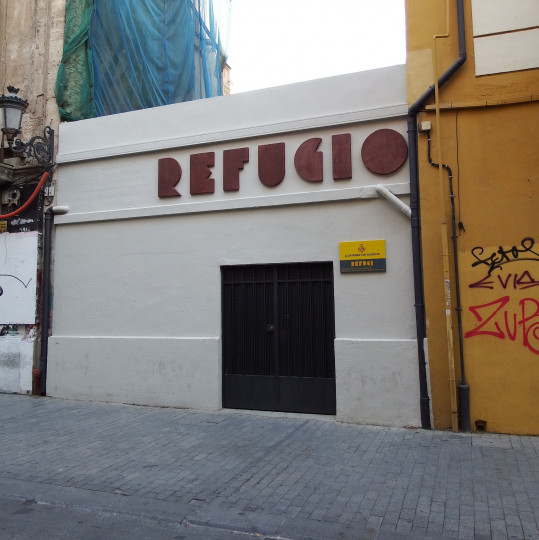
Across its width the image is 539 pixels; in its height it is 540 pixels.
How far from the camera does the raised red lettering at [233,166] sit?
773cm

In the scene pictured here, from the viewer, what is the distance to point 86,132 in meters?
8.97

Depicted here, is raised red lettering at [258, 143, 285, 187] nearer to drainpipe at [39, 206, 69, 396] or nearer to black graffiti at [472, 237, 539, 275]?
black graffiti at [472, 237, 539, 275]

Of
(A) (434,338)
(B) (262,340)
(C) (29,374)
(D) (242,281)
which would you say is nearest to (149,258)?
(D) (242,281)

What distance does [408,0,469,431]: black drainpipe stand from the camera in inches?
252

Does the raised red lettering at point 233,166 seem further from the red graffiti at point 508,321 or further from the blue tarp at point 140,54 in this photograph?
the red graffiti at point 508,321

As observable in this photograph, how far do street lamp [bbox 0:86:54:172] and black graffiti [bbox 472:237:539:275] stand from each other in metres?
7.44

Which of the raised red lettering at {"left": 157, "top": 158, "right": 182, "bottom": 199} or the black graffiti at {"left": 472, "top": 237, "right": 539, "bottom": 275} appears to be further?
the raised red lettering at {"left": 157, "top": 158, "right": 182, "bottom": 199}

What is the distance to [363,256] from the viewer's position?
22.6ft


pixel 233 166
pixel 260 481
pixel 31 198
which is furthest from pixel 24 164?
pixel 260 481

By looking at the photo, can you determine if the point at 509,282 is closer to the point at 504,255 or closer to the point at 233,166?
the point at 504,255

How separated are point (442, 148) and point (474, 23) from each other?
5.57ft

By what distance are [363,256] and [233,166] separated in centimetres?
→ 253

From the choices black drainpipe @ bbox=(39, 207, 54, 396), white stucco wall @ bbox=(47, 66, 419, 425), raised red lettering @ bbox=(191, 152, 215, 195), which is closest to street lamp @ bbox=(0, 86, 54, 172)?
white stucco wall @ bbox=(47, 66, 419, 425)

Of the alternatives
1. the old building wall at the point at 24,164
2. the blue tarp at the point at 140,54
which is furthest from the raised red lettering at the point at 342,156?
the old building wall at the point at 24,164
